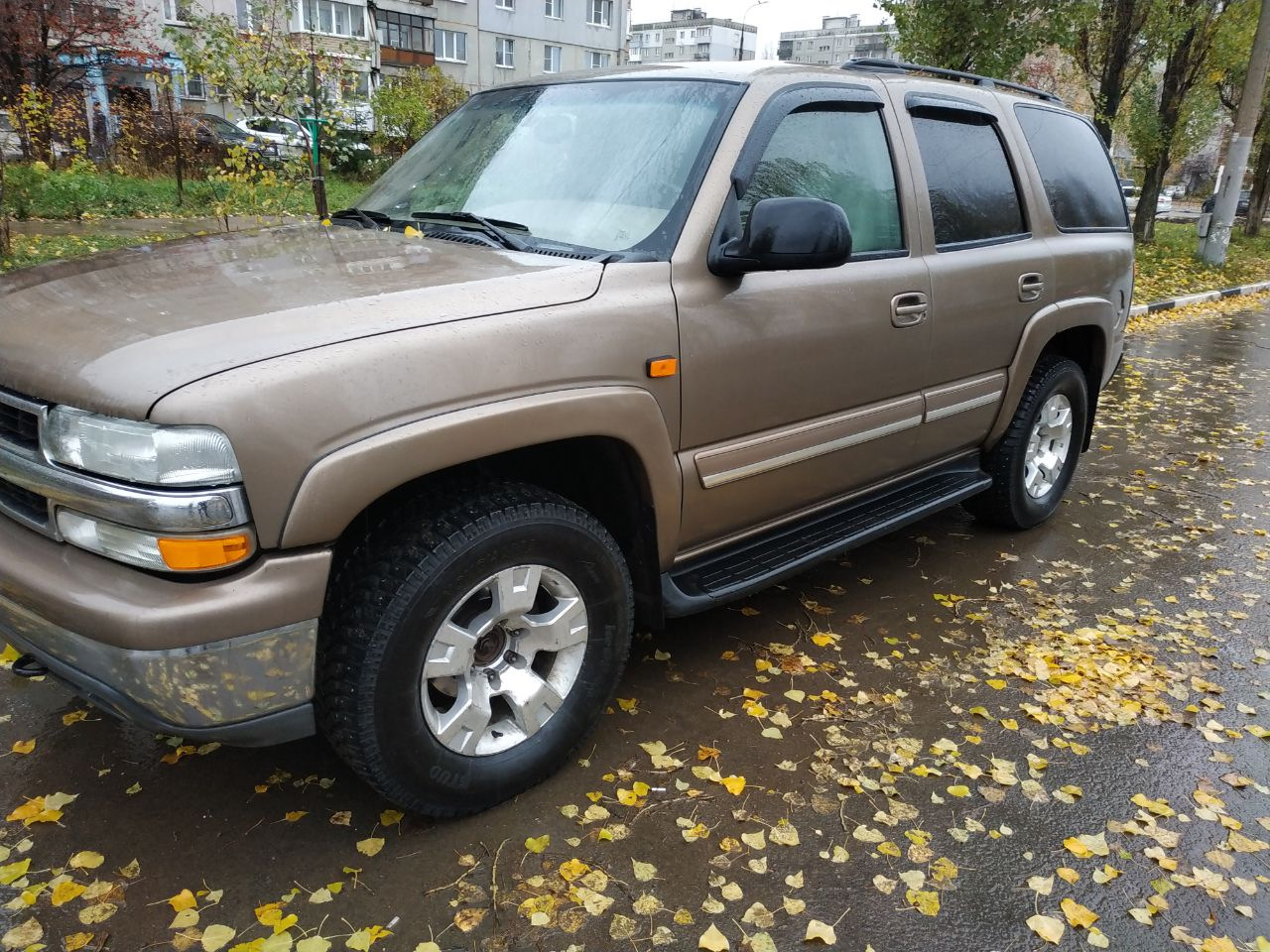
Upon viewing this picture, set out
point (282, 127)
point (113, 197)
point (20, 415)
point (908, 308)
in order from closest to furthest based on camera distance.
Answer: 1. point (20, 415)
2. point (908, 308)
3. point (282, 127)
4. point (113, 197)

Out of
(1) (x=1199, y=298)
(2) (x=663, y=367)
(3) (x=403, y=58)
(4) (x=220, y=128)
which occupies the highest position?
(3) (x=403, y=58)

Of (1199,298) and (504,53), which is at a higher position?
(504,53)

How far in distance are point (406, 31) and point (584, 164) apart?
146 feet

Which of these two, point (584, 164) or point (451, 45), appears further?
point (451, 45)

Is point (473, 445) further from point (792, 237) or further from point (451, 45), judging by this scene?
point (451, 45)

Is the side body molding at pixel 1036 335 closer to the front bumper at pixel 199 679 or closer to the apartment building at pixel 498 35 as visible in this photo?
the front bumper at pixel 199 679

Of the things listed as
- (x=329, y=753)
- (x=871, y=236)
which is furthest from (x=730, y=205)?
(x=329, y=753)

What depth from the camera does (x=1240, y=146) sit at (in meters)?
15.0

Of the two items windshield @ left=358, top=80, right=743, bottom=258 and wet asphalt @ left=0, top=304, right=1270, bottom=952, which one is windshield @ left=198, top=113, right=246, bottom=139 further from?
wet asphalt @ left=0, top=304, right=1270, bottom=952

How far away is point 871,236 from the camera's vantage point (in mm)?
3330

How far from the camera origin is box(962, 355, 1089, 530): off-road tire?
435 cm

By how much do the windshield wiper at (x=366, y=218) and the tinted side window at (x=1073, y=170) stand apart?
2.88 m

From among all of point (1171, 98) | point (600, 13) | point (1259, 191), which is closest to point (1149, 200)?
point (1171, 98)

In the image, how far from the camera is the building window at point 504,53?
45469 millimetres
